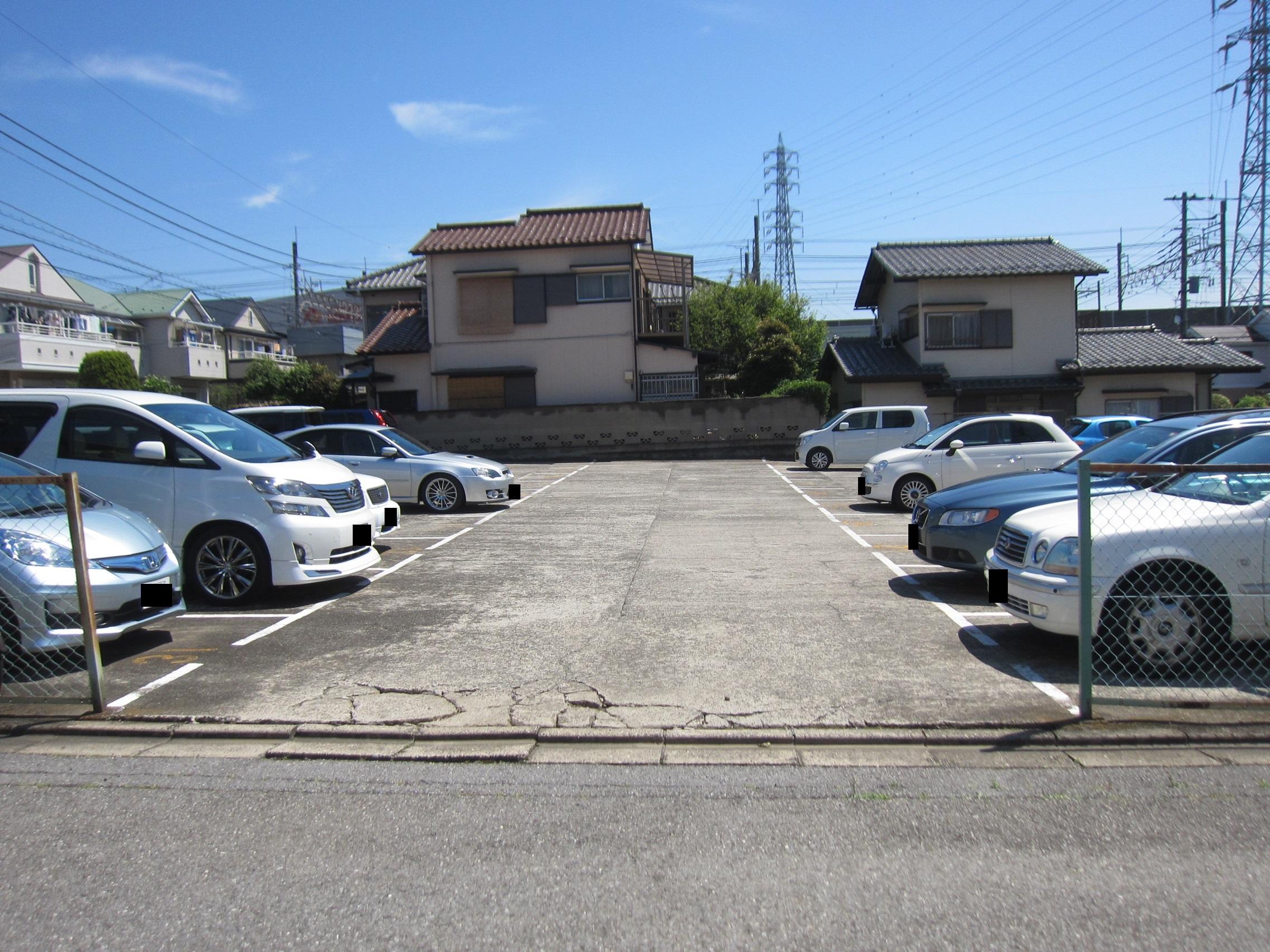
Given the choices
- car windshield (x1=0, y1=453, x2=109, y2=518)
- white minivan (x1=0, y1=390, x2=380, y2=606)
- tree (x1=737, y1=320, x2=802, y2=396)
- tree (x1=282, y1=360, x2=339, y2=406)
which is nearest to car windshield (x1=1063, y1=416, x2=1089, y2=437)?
tree (x1=737, y1=320, x2=802, y2=396)

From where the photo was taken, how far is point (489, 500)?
13.1 m

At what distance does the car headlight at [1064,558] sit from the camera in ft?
16.8

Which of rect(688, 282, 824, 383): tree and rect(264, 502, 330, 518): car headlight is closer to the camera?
rect(264, 502, 330, 518): car headlight

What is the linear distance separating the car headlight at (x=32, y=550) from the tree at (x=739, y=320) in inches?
1166

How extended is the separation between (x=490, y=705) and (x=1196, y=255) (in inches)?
1891

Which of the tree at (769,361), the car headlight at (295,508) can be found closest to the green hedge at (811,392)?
the tree at (769,361)

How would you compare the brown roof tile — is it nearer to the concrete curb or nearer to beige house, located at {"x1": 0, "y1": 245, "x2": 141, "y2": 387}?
beige house, located at {"x1": 0, "y1": 245, "x2": 141, "y2": 387}

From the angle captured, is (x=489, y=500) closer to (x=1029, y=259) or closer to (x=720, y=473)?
(x=720, y=473)

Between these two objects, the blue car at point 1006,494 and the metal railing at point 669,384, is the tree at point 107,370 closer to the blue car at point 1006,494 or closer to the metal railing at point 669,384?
the metal railing at point 669,384

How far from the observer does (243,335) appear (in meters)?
50.7

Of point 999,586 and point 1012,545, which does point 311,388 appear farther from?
point 999,586

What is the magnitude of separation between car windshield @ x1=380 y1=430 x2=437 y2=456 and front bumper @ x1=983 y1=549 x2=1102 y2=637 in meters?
9.65

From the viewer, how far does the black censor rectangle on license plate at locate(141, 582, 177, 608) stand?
5.57 m

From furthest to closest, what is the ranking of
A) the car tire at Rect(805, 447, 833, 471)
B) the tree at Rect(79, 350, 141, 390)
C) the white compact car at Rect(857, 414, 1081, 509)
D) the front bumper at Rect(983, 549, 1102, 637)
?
the tree at Rect(79, 350, 141, 390)
the car tire at Rect(805, 447, 833, 471)
the white compact car at Rect(857, 414, 1081, 509)
the front bumper at Rect(983, 549, 1102, 637)
